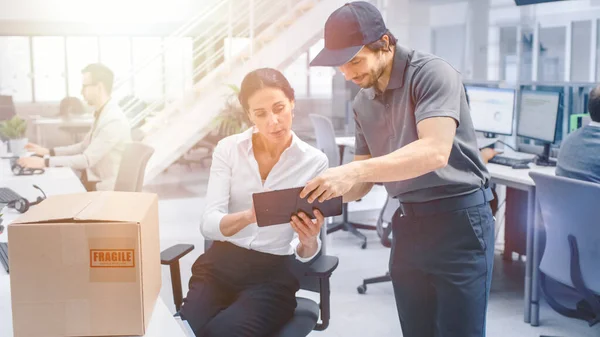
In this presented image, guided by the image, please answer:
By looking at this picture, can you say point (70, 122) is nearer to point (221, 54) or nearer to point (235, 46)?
point (221, 54)

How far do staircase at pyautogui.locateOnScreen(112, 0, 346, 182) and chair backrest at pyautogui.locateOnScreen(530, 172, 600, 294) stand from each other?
4.66m

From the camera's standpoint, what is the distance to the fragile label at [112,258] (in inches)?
54.2

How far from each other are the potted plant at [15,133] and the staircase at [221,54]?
2549 millimetres

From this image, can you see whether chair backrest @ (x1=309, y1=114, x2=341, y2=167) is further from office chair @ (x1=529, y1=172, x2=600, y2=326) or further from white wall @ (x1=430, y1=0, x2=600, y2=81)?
white wall @ (x1=430, y1=0, x2=600, y2=81)

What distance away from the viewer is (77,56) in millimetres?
8969

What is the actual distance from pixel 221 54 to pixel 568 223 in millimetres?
5266

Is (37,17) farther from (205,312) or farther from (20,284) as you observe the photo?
(20,284)

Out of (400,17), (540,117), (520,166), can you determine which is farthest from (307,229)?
(400,17)

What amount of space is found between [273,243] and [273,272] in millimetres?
96

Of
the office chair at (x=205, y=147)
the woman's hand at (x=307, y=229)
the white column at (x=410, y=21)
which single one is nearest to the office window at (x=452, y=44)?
the white column at (x=410, y=21)

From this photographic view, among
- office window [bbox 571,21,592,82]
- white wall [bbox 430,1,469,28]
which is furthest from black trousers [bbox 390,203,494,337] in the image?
office window [bbox 571,21,592,82]

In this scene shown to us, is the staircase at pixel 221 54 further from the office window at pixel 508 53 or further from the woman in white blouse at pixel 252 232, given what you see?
the woman in white blouse at pixel 252 232

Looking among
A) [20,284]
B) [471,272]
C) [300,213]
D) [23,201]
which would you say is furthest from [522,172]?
[20,284]

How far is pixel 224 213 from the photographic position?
87.5 inches
